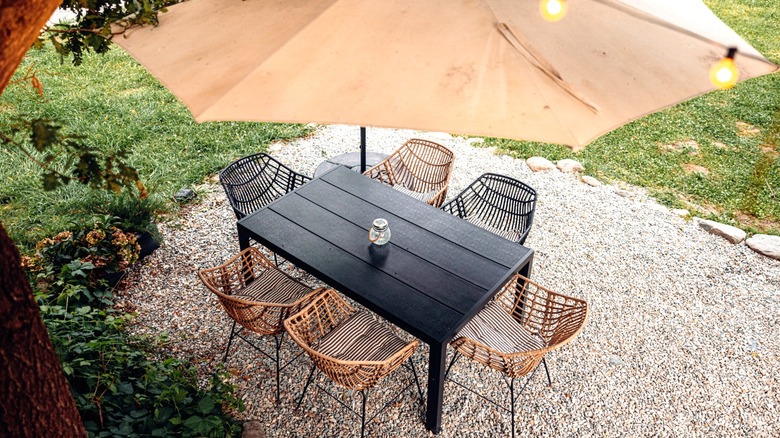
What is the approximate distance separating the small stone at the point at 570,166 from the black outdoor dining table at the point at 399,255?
10.5 feet

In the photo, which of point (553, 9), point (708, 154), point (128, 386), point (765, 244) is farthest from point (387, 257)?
point (708, 154)

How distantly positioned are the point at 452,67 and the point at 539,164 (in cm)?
553

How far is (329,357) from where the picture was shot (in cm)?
344

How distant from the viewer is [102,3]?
2.87m

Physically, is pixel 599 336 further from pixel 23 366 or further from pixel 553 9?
pixel 23 366

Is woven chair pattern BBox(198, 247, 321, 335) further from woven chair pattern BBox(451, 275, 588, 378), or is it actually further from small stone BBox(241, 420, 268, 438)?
woven chair pattern BBox(451, 275, 588, 378)

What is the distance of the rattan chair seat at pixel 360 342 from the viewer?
3.90m

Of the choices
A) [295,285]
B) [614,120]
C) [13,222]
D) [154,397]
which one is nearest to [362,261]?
[295,285]

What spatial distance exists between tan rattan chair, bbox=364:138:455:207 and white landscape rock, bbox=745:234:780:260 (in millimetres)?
3465

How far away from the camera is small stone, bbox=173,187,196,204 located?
6.35 m

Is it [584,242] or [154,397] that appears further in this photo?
[584,242]

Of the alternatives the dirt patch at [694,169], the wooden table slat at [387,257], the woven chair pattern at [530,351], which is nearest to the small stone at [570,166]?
the dirt patch at [694,169]

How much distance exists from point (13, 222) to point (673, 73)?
6.40m

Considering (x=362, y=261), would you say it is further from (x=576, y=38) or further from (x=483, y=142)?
(x=483, y=142)
